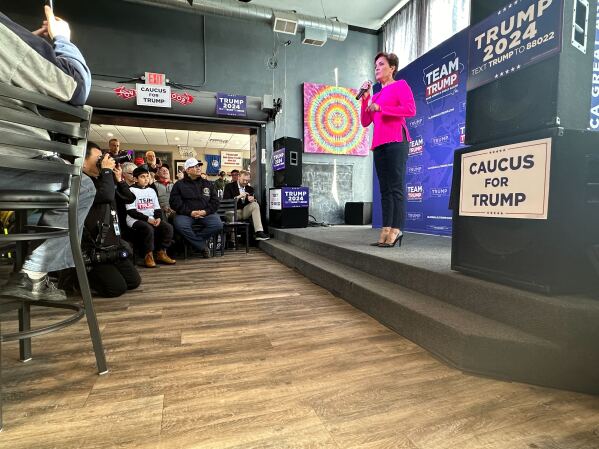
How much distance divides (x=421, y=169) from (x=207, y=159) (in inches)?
360

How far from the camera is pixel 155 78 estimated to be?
4910 millimetres

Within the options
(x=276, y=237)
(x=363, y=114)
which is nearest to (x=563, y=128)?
(x=363, y=114)

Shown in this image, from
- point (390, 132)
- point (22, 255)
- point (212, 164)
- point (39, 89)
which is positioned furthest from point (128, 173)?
point (212, 164)

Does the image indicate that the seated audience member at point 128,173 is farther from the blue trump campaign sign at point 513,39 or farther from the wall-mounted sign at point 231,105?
the blue trump campaign sign at point 513,39

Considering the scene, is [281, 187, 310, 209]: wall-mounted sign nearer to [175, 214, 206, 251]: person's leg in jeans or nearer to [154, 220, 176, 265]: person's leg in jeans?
[175, 214, 206, 251]: person's leg in jeans

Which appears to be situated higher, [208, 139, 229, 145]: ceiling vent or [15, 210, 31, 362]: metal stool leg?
[208, 139, 229, 145]: ceiling vent

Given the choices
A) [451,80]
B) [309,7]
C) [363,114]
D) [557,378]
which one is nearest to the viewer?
[557,378]

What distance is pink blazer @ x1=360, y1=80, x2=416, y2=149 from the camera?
2301 millimetres

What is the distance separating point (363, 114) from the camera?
2.52 metres

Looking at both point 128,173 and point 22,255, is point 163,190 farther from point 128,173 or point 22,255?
point 22,255

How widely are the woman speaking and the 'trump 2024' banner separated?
109 centimetres

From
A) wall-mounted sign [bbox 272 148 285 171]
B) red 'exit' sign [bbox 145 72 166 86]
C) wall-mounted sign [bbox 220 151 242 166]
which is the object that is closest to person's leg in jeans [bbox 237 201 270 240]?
wall-mounted sign [bbox 272 148 285 171]

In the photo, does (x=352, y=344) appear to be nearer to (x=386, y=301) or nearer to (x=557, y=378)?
(x=386, y=301)

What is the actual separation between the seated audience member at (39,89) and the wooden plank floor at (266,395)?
357 mm
